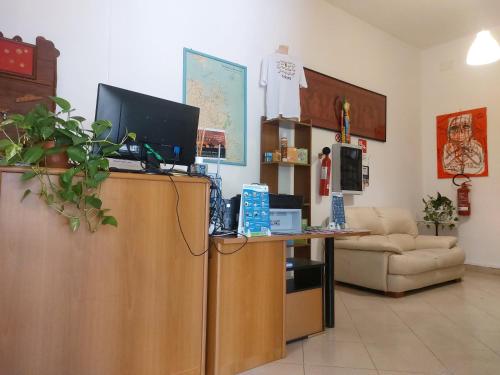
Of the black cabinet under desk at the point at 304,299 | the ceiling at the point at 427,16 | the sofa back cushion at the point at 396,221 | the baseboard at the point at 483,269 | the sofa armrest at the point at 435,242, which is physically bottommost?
the baseboard at the point at 483,269

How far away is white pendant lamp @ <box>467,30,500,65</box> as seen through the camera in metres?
3.58

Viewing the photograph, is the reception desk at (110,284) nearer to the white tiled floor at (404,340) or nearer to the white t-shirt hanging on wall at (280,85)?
the white tiled floor at (404,340)

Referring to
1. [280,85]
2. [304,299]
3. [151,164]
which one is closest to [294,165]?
[280,85]

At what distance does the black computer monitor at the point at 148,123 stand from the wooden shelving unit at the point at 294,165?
156cm

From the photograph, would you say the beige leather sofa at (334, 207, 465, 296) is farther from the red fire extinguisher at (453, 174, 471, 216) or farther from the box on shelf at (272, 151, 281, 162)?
the box on shelf at (272, 151, 281, 162)

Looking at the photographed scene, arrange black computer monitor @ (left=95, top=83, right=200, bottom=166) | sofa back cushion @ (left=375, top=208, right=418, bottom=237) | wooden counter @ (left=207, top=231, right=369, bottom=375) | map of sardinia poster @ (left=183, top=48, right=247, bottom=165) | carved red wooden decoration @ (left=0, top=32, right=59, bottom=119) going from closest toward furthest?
black computer monitor @ (left=95, top=83, right=200, bottom=166) < wooden counter @ (left=207, top=231, right=369, bottom=375) < carved red wooden decoration @ (left=0, top=32, right=59, bottom=119) < map of sardinia poster @ (left=183, top=48, right=247, bottom=165) < sofa back cushion @ (left=375, top=208, right=418, bottom=237)

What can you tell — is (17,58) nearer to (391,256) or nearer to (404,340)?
(404,340)

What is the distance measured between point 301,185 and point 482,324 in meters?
1.91

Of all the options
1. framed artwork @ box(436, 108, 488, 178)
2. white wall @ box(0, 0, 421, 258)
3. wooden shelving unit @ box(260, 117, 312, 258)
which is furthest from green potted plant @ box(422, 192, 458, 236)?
wooden shelving unit @ box(260, 117, 312, 258)

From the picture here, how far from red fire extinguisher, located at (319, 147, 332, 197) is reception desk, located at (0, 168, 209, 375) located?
2463 mm

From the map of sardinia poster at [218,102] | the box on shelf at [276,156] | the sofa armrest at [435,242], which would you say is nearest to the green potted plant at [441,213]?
the sofa armrest at [435,242]

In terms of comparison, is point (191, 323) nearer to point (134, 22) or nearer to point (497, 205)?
point (134, 22)

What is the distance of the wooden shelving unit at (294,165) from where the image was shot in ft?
11.2

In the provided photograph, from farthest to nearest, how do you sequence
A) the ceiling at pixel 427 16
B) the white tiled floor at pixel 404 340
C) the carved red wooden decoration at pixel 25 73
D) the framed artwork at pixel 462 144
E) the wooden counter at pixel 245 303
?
the framed artwork at pixel 462 144 → the ceiling at pixel 427 16 → the carved red wooden decoration at pixel 25 73 → the white tiled floor at pixel 404 340 → the wooden counter at pixel 245 303
